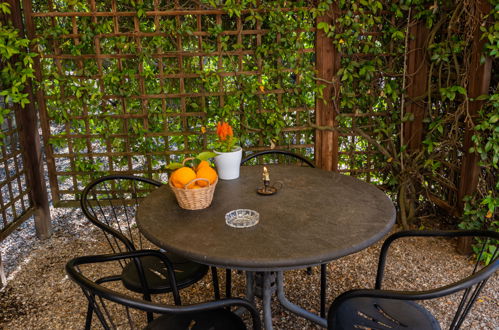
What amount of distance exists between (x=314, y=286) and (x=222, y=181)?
0.93 metres

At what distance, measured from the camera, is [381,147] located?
3.24m

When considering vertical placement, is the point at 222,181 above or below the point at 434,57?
below

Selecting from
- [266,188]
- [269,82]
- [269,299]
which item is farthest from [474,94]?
[269,299]

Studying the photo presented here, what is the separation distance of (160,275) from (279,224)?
0.61 meters

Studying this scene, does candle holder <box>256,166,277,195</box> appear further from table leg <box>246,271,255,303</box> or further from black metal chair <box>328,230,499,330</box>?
black metal chair <box>328,230,499,330</box>

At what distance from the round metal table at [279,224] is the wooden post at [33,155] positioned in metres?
1.63

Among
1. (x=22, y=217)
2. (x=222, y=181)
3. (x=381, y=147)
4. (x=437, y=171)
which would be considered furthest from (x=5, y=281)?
(x=437, y=171)

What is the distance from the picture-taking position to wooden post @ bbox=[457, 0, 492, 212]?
2.56m

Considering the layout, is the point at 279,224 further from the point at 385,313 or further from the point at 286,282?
the point at 286,282

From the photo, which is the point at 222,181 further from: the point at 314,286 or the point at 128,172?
the point at 128,172

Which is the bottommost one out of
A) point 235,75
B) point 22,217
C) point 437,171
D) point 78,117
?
point 22,217

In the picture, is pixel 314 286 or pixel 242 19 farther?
pixel 242 19

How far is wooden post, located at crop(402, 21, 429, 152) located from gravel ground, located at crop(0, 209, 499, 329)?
787 millimetres

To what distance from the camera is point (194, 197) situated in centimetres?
171
